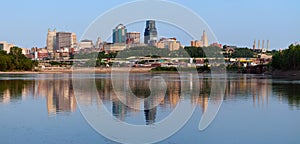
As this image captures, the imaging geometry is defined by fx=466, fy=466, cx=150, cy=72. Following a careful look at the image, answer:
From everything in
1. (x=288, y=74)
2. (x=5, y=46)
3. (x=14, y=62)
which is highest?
(x=5, y=46)

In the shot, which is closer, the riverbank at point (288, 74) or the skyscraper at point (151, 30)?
the skyscraper at point (151, 30)

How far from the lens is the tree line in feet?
301

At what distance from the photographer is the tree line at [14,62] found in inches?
3612

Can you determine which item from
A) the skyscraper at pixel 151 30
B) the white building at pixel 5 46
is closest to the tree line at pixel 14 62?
the skyscraper at pixel 151 30

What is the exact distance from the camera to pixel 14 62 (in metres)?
94.9

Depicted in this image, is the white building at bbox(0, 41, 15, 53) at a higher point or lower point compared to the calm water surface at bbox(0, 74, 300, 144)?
higher

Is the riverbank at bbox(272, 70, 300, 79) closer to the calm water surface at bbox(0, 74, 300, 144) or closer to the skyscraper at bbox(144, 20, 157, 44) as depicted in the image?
the skyscraper at bbox(144, 20, 157, 44)

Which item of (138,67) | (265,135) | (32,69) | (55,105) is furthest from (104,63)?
(265,135)

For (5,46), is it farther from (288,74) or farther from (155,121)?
(155,121)

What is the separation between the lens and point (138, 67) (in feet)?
419

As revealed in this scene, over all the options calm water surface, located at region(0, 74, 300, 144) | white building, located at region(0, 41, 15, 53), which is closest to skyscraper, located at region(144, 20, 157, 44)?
calm water surface, located at region(0, 74, 300, 144)

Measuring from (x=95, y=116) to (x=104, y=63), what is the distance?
112 meters

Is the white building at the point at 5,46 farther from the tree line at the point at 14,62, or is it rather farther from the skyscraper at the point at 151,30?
the skyscraper at the point at 151,30

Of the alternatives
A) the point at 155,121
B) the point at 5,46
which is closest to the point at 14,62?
the point at 155,121
